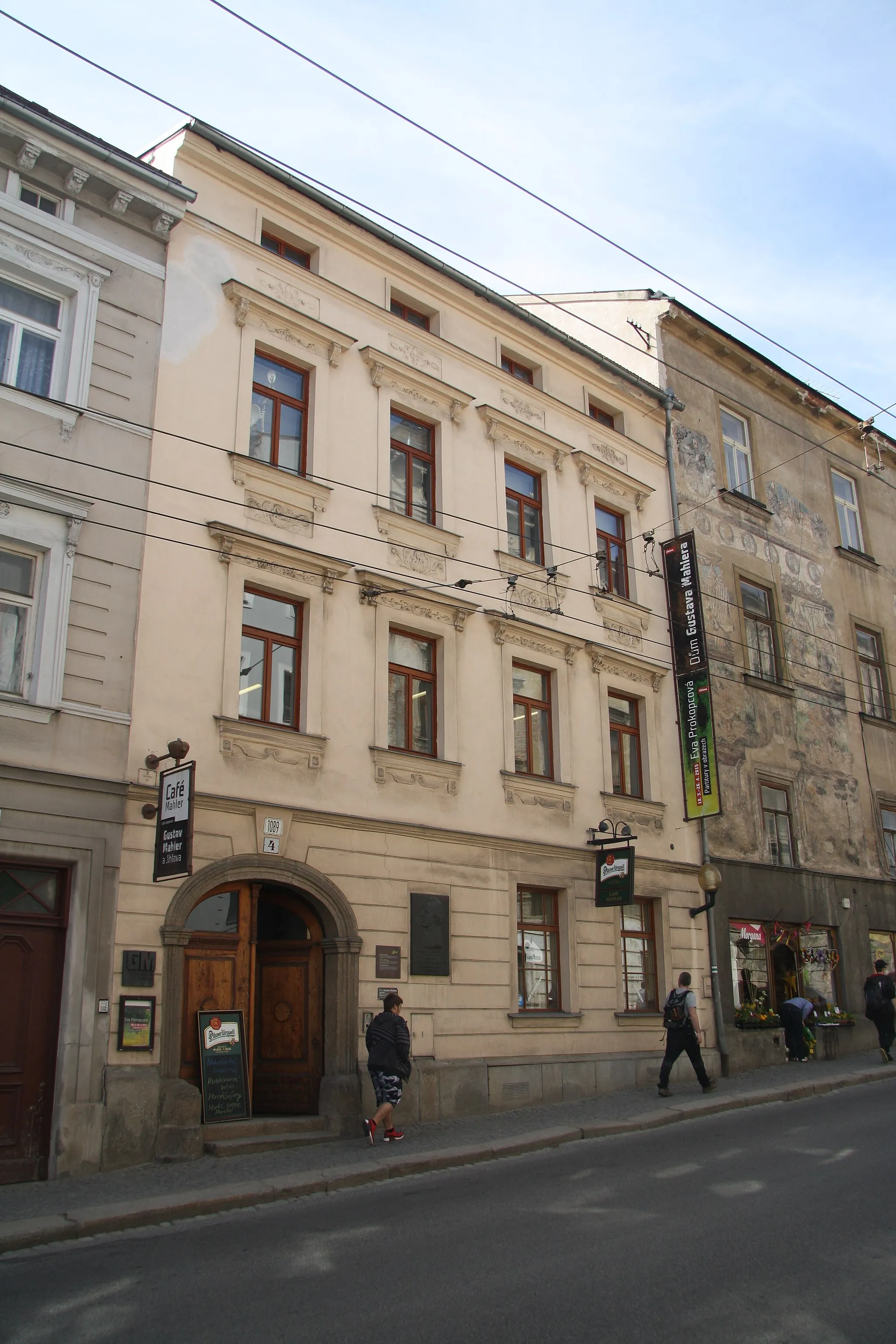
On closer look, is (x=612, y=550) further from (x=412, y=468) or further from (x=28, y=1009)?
(x=28, y=1009)

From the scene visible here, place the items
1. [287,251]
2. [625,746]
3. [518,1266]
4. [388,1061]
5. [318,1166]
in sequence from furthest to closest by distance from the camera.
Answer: [625,746] → [287,251] → [388,1061] → [318,1166] → [518,1266]

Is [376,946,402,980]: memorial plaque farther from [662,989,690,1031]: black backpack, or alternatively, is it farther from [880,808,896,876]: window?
[880,808,896,876]: window

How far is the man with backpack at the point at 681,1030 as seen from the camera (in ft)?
50.5

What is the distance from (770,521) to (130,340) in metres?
15.0

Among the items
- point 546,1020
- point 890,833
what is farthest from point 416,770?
point 890,833

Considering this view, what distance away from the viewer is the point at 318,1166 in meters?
11.0

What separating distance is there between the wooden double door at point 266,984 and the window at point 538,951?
3470mm

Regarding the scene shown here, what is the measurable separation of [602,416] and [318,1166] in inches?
576

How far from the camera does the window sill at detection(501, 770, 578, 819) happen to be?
16594mm

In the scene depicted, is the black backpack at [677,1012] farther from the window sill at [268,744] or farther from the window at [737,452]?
the window at [737,452]

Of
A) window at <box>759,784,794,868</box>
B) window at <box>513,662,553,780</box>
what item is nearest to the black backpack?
window at <box>513,662,553,780</box>

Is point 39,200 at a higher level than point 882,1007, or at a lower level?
higher

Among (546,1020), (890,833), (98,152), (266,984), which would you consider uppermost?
(98,152)

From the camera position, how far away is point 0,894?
1140 cm
